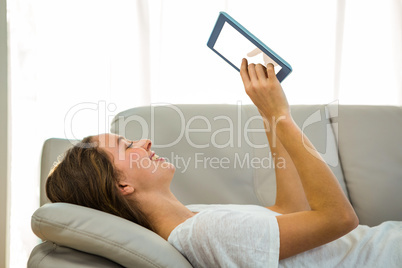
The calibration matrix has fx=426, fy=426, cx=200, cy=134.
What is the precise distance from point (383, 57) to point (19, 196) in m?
2.07

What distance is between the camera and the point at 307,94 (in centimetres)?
230

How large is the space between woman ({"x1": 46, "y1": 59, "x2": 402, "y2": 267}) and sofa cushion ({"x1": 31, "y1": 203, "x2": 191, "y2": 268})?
0.11 meters

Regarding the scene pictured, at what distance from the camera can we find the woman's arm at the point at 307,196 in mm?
1048

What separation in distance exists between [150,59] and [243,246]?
143 centimetres

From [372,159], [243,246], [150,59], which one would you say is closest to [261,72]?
[243,246]

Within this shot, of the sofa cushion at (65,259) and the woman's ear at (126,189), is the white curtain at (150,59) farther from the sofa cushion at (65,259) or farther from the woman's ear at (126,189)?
the sofa cushion at (65,259)

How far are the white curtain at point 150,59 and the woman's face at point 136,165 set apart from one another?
3.05 ft

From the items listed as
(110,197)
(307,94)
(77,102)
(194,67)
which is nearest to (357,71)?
(307,94)

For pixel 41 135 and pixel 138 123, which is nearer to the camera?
pixel 138 123

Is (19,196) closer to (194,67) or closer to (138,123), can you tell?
(138,123)

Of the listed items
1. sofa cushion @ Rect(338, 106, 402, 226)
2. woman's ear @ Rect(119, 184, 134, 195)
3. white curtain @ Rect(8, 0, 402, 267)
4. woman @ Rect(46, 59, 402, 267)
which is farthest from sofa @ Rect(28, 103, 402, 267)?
white curtain @ Rect(8, 0, 402, 267)
